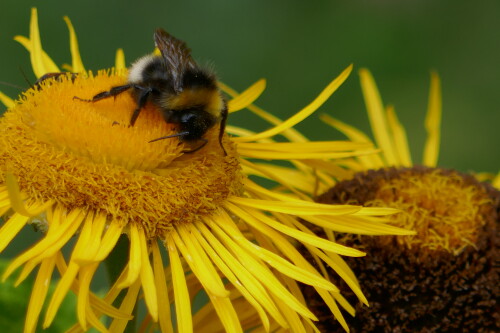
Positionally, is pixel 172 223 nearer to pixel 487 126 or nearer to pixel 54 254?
pixel 54 254

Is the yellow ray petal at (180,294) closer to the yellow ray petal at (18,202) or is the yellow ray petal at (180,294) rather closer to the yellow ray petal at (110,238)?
the yellow ray petal at (110,238)

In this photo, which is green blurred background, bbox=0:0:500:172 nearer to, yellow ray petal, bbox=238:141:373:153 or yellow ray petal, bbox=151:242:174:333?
yellow ray petal, bbox=238:141:373:153

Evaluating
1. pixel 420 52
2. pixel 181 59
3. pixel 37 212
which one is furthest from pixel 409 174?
pixel 420 52

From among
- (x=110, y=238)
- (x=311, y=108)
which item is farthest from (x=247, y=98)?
(x=110, y=238)

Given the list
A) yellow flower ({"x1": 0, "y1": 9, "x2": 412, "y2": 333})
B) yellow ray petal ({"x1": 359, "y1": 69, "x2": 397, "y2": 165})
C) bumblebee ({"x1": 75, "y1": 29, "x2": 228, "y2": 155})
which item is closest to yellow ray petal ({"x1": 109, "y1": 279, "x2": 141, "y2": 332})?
yellow flower ({"x1": 0, "y1": 9, "x2": 412, "y2": 333})

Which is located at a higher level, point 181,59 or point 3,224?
point 181,59

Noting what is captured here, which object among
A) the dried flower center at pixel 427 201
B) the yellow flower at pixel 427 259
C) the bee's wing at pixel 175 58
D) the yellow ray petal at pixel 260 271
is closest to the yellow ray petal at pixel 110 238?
the yellow ray petal at pixel 260 271
